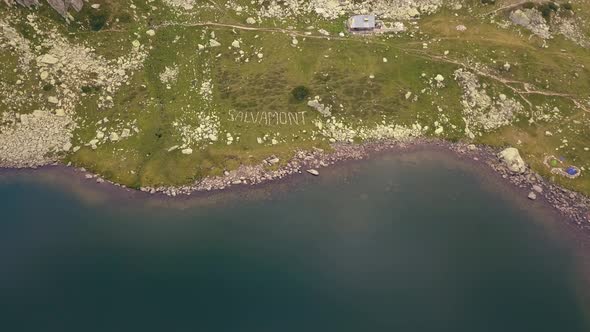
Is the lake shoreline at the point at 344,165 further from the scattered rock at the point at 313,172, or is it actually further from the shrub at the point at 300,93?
the shrub at the point at 300,93

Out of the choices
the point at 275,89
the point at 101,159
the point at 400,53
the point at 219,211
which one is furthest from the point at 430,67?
the point at 101,159

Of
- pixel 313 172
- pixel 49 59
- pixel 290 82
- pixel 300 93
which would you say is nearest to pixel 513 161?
pixel 313 172

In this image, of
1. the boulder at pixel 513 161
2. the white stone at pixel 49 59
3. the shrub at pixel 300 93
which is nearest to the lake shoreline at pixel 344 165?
the boulder at pixel 513 161

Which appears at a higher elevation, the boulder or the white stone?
the white stone

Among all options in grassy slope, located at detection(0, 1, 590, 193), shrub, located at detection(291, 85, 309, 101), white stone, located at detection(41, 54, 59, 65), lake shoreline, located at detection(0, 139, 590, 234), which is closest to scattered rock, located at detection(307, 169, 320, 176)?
lake shoreline, located at detection(0, 139, 590, 234)

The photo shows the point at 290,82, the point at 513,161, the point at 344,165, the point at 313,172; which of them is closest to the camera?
the point at 313,172

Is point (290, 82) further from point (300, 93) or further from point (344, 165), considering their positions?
point (344, 165)

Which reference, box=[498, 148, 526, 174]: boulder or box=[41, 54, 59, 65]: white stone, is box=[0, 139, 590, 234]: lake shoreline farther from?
box=[41, 54, 59, 65]: white stone
